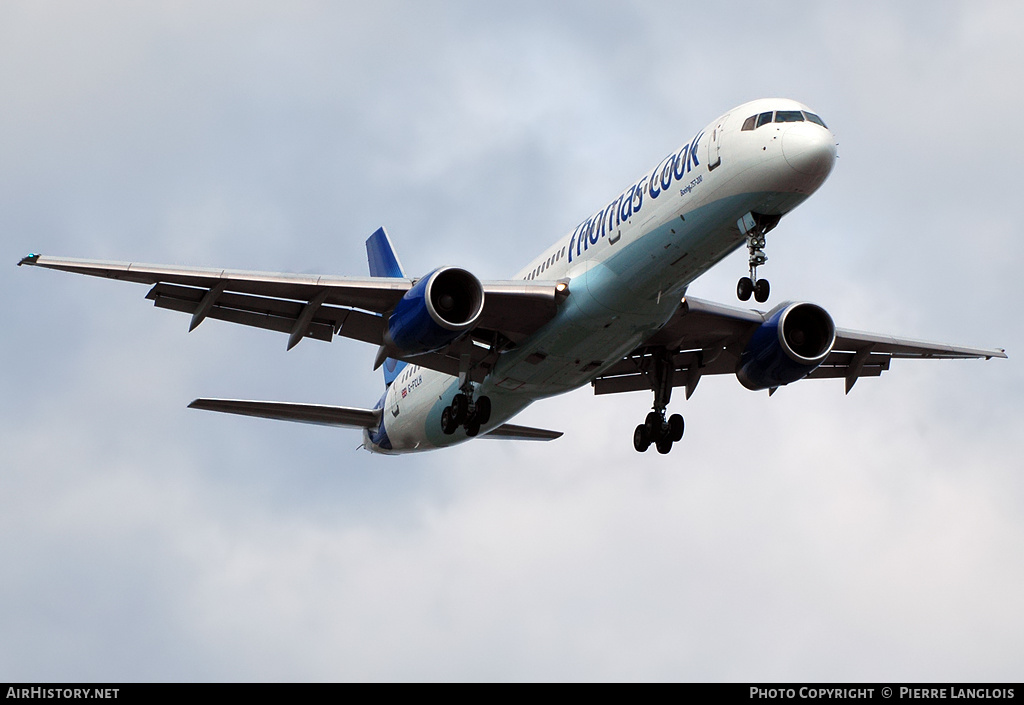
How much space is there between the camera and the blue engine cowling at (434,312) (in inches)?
1281

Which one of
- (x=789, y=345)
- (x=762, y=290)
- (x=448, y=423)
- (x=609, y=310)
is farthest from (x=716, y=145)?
(x=448, y=423)

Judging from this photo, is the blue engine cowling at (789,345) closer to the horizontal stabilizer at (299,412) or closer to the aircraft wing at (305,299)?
the aircraft wing at (305,299)

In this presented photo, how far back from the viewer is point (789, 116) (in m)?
31.0

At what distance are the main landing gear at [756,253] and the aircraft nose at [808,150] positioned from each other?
1399 mm

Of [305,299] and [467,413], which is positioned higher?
[305,299]

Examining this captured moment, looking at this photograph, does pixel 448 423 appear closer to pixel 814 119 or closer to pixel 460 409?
pixel 460 409

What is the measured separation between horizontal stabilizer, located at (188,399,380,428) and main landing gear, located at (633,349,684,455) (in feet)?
28.0

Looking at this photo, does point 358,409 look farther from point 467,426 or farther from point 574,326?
point 574,326

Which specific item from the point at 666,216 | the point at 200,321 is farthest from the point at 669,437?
the point at 200,321

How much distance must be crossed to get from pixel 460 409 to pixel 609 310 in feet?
19.2

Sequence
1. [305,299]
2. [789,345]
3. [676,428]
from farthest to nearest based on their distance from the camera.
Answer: [676,428], [789,345], [305,299]

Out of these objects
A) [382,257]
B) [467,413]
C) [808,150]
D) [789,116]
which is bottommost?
[467,413]

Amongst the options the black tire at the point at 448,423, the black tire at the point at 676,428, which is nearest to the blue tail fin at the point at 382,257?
the black tire at the point at 448,423

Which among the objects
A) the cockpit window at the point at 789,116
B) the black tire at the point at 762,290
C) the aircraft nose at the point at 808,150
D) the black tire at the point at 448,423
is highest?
the cockpit window at the point at 789,116
